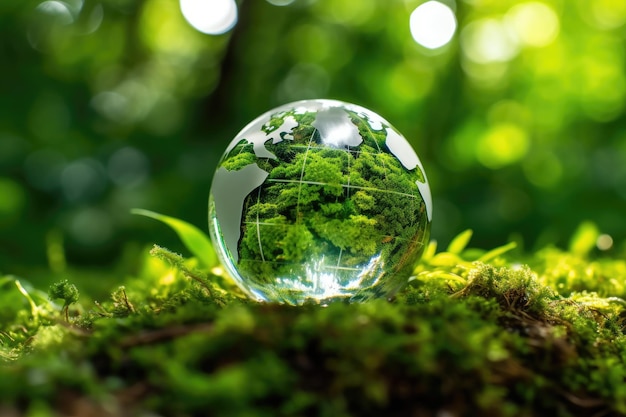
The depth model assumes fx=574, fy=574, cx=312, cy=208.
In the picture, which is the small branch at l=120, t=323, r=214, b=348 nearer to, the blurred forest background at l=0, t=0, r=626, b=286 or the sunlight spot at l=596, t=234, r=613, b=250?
the sunlight spot at l=596, t=234, r=613, b=250

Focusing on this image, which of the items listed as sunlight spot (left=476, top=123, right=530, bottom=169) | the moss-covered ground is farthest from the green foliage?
sunlight spot (left=476, top=123, right=530, bottom=169)

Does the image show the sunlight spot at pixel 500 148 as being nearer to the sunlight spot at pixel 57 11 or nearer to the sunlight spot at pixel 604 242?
the sunlight spot at pixel 604 242

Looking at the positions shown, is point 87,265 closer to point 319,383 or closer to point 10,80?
point 10,80

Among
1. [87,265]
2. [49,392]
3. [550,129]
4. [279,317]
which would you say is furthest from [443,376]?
[550,129]

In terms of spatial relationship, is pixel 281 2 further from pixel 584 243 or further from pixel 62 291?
pixel 62 291

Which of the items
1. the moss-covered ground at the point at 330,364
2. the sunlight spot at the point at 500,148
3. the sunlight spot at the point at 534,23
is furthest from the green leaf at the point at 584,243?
the sunlight spot at the point at 534,23

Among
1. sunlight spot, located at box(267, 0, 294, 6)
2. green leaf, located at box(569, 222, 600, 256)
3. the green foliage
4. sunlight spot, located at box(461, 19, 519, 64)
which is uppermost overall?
sunlight spot, located at box(267, 0, 294, 6)
